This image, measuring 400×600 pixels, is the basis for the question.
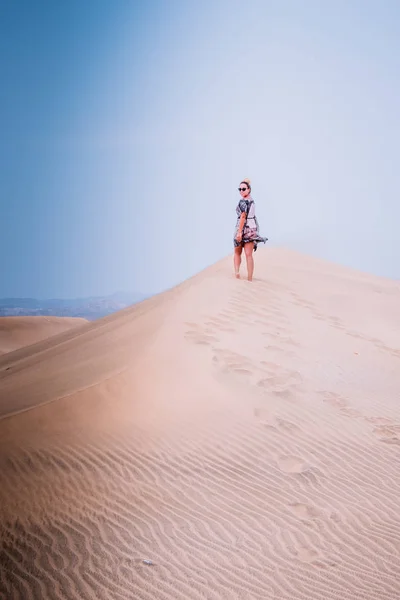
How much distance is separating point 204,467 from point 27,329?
79.1ft

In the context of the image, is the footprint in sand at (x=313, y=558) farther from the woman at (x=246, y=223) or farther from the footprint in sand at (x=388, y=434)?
the woman at (x=246, y=223)

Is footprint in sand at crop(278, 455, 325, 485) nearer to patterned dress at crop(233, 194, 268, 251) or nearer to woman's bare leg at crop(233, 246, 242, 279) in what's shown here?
patterned dress at crop(233, 194, 268, 251)

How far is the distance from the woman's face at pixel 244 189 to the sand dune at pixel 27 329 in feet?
54.9

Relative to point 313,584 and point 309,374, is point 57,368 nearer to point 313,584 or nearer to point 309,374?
point 309,374

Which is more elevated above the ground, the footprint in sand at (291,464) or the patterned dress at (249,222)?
the patterned dress at (249,222)

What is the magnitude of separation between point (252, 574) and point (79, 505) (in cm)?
166

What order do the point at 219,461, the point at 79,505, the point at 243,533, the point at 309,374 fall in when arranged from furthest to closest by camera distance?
the point at 309,374 < the point at 219,461 < the point at 79,505 < the point at 243,533

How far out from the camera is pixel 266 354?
757cm

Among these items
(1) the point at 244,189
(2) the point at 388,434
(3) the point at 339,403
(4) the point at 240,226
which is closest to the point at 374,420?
(2) the point at 388,434

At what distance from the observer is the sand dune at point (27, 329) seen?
25347 mm

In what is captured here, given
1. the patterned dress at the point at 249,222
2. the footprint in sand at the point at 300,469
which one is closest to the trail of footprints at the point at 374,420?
the footprint in sand at the point at 300,469

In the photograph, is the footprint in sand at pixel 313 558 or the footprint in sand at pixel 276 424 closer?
the footprint in sand at pixel 313 558

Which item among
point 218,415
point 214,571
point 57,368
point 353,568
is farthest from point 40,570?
point 57,368

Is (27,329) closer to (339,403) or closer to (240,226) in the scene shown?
(240,226)
